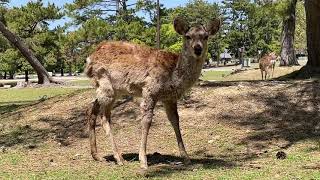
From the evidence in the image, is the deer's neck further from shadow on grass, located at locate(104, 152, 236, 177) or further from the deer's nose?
shadow on grass, located at locate(104, 152, 236, 177)

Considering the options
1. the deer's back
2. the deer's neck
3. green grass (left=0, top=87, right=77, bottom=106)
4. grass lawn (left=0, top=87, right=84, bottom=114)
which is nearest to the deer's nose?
the deer's neck

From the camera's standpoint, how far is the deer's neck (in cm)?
698

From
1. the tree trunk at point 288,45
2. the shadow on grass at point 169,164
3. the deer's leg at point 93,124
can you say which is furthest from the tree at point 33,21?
the shadow on grass at point 169,164

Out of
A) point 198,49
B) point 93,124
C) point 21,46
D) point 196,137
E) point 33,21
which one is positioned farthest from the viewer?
point 33,21

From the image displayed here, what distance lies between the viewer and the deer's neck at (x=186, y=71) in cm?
→ 698

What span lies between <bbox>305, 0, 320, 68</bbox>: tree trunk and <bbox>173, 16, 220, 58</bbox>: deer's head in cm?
671

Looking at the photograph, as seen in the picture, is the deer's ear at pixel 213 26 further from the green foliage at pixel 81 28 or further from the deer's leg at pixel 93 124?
the green foliage at pixel 81 28

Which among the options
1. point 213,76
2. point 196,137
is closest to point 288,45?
point 213,76

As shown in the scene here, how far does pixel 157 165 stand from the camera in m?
7.16

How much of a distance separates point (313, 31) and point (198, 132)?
5.46m

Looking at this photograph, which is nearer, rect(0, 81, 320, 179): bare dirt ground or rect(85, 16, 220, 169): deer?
rect(85, 16, 220, 169): deer

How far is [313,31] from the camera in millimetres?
13250

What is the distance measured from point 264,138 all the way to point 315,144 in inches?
35.8

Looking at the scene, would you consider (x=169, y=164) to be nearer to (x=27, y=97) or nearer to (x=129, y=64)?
(x=129, y=64)
